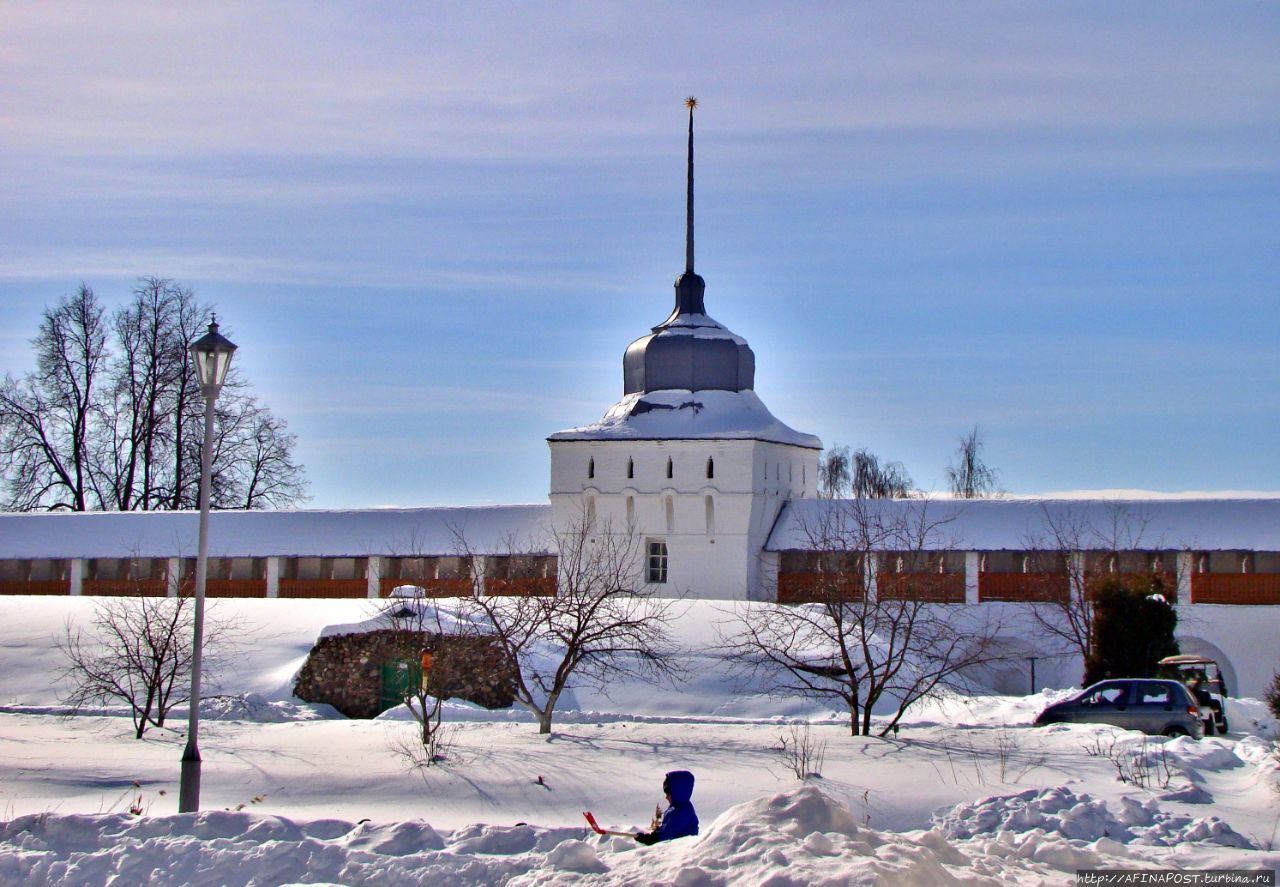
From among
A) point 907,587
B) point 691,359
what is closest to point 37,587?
point 691,359

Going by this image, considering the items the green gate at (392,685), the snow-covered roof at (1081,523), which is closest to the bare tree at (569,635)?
the green gate at (392,685)

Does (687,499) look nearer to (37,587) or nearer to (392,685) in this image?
(392,685)

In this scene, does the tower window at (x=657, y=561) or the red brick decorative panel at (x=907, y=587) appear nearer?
the red brick decorative panel at (x=907, y=587)

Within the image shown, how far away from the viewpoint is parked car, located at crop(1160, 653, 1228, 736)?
2095cm

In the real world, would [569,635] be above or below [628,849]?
above

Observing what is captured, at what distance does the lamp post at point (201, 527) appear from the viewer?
1284 cm

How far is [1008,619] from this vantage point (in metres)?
33.1

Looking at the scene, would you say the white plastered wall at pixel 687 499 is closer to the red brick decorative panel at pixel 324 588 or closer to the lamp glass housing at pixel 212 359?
the red brick decorative panel at pixel 324 588

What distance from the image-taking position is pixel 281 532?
41594 millimetres

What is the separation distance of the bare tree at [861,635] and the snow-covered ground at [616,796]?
0.68m

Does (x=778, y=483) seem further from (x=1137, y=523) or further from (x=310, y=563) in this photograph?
(x=310, y=563)

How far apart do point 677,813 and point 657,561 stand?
28.5m

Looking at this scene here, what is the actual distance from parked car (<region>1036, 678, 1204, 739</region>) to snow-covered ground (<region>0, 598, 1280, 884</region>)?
722 millimetres

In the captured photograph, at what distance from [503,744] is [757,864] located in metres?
10.0
